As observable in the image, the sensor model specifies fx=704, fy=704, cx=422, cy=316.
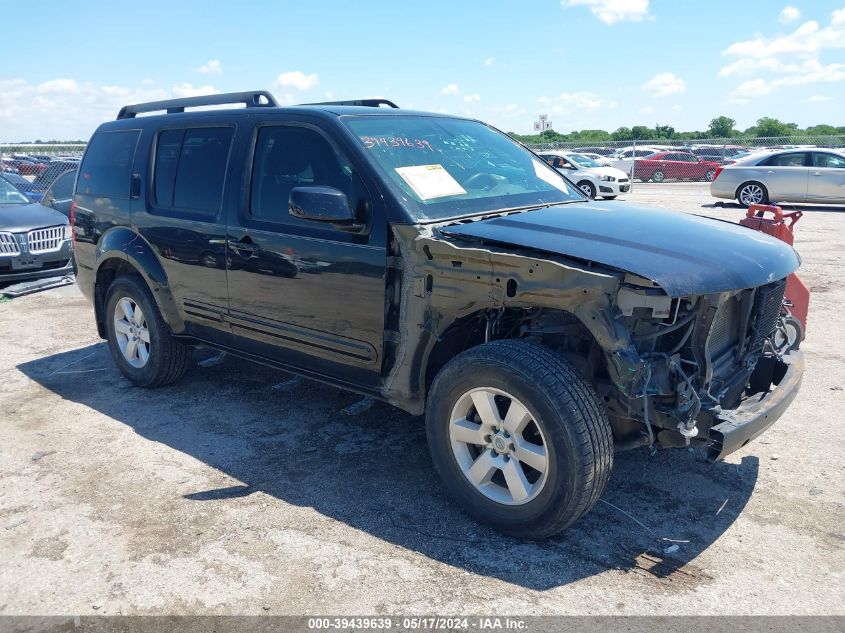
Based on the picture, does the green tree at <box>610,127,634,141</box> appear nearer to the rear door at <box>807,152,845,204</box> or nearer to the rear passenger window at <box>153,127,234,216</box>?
the rear door at <box>807,152,845,204</box>

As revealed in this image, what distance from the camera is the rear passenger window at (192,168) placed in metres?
4.52

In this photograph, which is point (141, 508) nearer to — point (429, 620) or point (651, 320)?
point (429, 620)

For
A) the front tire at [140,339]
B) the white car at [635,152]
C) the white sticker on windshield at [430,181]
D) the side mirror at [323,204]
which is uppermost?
the white car at [635,152]

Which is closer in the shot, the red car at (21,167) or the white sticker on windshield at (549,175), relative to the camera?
the white sticker on windshield at (549,175)

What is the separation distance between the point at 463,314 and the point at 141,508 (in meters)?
1.95

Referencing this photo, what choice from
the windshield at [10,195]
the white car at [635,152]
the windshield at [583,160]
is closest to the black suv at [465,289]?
the windshield at [10,195]

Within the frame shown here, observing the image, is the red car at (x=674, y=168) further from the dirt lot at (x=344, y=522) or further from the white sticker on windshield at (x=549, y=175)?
the white sticker on windshield at (x=549, y=175)

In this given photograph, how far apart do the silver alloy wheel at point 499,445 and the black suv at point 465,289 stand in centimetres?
1

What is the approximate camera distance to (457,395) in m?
3.32

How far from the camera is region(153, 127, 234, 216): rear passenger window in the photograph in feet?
14.8

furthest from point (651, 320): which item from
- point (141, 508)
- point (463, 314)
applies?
point (141, 508)

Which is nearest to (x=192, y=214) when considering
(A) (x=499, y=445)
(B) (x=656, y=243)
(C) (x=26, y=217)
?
(A) (x=499, y=445)

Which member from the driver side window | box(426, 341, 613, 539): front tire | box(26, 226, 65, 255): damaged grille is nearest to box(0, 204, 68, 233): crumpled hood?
box(26, 226, 65, 255): damaged grille

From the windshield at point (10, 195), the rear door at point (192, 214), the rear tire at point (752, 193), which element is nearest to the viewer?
the rear door at point (192, 214)
